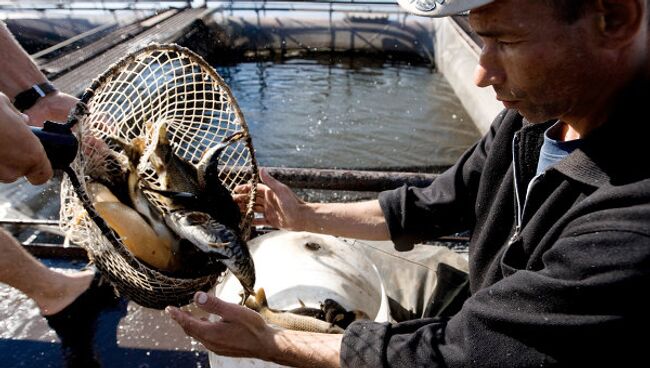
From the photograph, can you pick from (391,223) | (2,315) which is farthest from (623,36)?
(2,315)

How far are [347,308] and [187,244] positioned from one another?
90 centimetres

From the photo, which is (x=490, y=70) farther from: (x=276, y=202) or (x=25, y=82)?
(x=25, y=82)

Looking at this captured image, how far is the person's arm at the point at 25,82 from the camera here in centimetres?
272

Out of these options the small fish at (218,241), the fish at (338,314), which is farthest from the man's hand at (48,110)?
the fish at (338,314)

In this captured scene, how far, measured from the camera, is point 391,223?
256 centimetres

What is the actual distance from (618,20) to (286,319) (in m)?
1.83

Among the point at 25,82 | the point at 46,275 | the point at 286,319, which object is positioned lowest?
the point at 46,275

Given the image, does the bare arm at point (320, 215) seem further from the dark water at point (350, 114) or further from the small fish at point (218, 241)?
Answer: the dark water at point (350, 114)

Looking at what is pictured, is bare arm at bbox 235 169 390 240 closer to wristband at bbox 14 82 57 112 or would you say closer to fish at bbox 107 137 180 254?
fish at bbox 107 137 180 254

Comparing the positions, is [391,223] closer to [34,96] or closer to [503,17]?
[503,17]

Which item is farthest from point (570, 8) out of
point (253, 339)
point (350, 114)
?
point (350, 114)

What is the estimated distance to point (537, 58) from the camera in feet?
4.84

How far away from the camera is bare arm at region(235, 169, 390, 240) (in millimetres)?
2688

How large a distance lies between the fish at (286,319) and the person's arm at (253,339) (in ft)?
1.21
